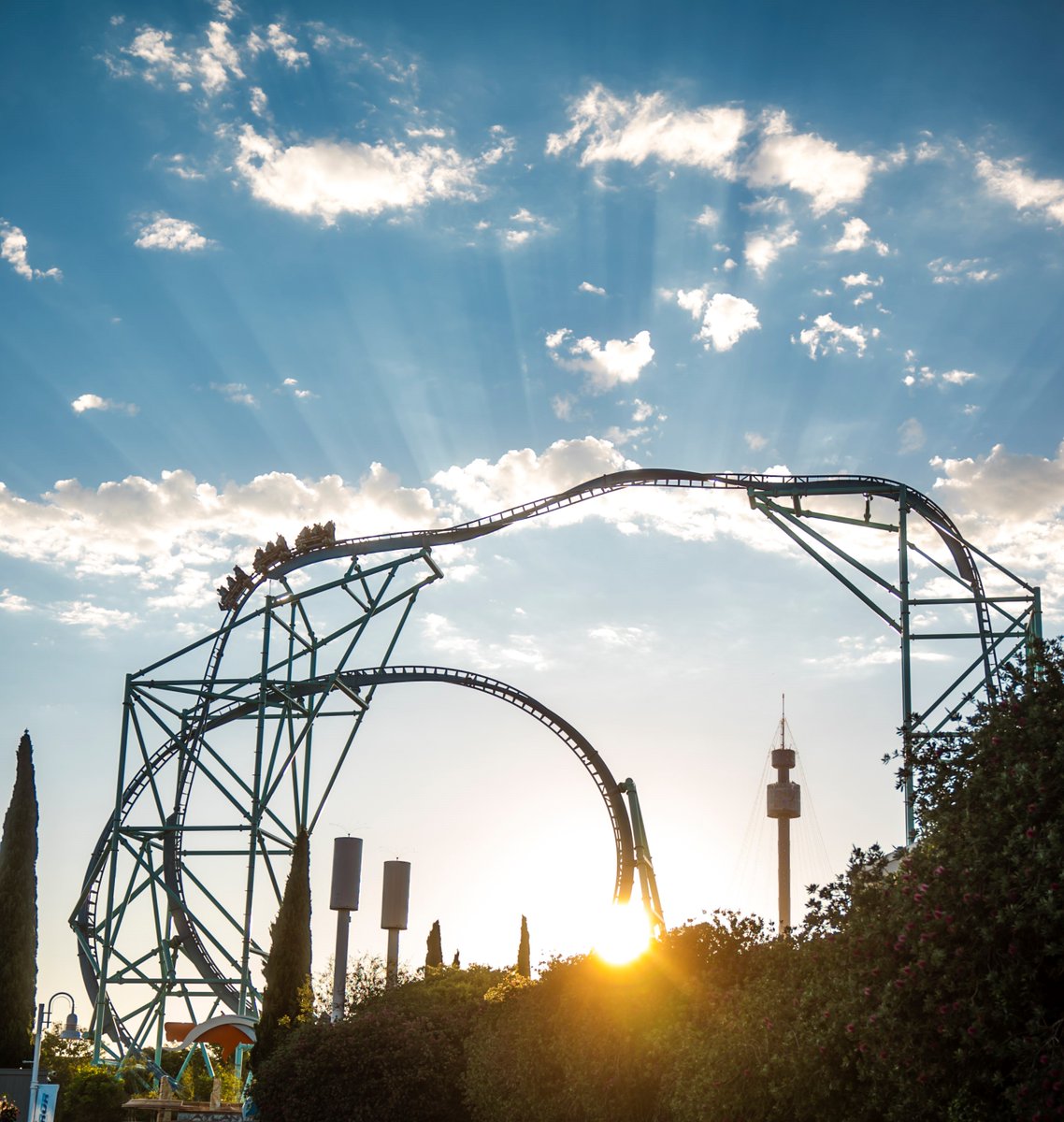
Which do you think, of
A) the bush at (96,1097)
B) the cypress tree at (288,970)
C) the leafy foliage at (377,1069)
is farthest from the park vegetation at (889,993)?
the bush at (96,1097)

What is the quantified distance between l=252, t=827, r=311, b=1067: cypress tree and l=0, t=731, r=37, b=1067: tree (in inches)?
771

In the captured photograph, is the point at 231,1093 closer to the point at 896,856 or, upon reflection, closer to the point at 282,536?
the point at 282,536

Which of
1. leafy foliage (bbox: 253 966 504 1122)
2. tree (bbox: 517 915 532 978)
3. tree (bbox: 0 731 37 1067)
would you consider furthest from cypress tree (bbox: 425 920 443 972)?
leafy foliage (bbox: 253 966 504 1122)

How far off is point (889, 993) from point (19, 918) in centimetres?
4219

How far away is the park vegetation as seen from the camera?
Result: 12453mm

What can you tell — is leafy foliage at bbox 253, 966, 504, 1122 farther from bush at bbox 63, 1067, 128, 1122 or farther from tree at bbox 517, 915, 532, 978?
tree at bbox 517, 915, 532, 978

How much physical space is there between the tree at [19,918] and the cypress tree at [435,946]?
48.1 feet

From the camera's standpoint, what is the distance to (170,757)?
42.0 m

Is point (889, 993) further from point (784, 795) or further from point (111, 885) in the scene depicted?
point (784, 795)

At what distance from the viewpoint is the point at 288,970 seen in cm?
3181

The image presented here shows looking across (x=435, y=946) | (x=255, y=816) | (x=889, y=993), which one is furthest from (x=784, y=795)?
(x=889, y=993)

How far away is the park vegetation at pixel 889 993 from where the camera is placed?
40.9 feet

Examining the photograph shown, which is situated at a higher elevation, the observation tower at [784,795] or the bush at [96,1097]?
the observation tower at [784,795]

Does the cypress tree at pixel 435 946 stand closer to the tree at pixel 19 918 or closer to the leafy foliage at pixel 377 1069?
the tree at pixel 19 918
